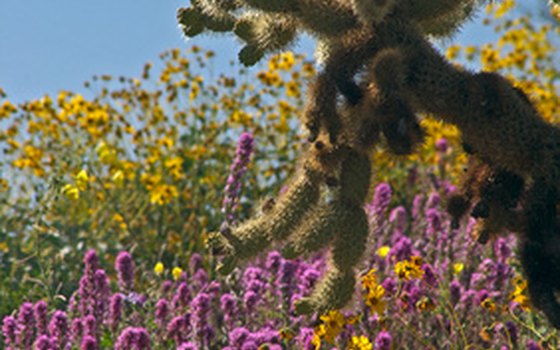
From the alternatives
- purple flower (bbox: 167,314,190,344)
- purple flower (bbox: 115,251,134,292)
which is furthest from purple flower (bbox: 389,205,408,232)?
purple flower (bbox: 167,314,190,344)

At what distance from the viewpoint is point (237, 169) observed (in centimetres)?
551

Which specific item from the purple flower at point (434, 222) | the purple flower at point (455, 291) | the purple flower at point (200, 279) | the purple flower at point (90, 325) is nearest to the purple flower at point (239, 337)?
the purple flower at point (90, 325)

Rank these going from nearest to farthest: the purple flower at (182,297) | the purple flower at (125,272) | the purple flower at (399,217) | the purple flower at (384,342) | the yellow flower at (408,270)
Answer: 1. the purple flower at (384,342)
2. the yellow flower at (408,270)
3. the purple flower at (182,297)
4. the purple flower at (125,272)
5. the purple flower at (399,217)

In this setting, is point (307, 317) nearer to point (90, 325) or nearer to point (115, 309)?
point (115, 309)

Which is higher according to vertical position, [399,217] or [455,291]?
[399,217]

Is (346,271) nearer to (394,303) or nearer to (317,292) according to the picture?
(317,292)

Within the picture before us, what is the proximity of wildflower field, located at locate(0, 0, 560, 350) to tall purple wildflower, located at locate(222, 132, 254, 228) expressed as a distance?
11mm

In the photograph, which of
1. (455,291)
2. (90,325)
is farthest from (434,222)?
(90,325)

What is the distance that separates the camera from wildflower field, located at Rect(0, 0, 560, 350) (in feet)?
13.8

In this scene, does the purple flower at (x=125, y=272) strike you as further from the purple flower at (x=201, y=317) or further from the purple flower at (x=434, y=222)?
the purple flower at (x=434, y=222)

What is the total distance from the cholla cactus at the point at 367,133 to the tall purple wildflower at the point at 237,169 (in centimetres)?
228

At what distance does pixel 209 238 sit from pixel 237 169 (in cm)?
242

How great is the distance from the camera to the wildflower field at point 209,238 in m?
4.22

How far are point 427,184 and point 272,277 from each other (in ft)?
11.7
